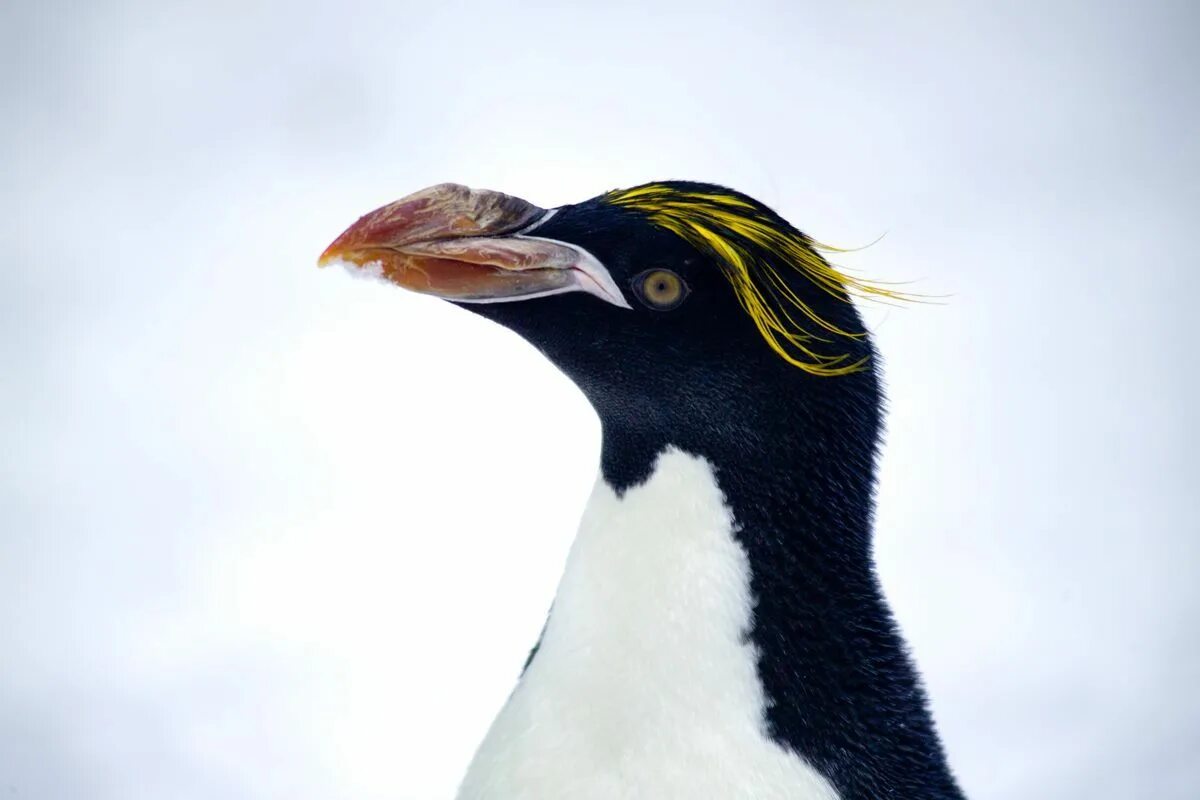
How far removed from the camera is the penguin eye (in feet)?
5.90

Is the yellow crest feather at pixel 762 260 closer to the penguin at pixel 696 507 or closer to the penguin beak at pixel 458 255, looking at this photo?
the penguin at pixel 696 507

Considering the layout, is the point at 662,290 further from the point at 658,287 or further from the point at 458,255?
the point at 458,255

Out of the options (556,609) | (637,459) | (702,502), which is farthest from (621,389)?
(556,609)

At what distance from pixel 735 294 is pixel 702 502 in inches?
12.4

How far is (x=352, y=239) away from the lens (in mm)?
1774

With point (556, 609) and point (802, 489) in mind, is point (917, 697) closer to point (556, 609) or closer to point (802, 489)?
point (802, 489)

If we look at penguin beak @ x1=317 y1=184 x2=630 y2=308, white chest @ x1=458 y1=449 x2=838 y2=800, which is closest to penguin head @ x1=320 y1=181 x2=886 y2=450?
penguin beak @ x1=317 y1=184 x2=630 y2=308

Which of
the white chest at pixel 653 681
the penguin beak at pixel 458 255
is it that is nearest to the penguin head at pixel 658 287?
the penguin beak at pixel 458 255

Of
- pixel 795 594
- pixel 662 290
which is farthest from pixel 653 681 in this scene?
pixel 662 290

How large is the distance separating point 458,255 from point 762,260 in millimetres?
456

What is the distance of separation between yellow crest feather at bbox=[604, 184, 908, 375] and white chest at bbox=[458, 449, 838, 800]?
0.23m

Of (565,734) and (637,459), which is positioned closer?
(565,734)

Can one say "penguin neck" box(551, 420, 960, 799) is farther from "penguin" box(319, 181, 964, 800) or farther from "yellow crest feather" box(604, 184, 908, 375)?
"yellow crest feather" box(604, 184, 908, 375)

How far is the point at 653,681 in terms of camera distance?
1.64 metres
